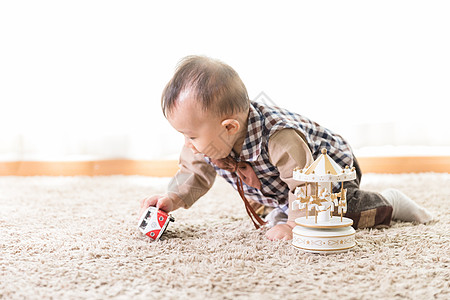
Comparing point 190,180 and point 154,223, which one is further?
point 190,180

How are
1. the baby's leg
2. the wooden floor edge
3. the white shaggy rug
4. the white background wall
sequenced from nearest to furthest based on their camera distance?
the white shaggy rug → the baby's leg → the white background wall → the wooden floor edge

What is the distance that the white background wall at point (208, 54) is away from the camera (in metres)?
2.01

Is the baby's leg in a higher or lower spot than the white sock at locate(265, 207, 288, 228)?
higher

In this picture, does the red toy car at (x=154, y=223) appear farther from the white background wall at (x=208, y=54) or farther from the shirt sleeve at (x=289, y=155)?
the white background wall at (x=208, y=54)

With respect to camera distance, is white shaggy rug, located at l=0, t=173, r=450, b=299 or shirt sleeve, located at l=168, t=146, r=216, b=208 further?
shirt sleeve, located at l=168, t=146, r=216, b=208

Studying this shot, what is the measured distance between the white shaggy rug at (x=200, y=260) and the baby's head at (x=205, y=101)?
8.6 inches

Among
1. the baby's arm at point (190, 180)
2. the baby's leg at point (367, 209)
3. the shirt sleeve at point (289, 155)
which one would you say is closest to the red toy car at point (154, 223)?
the baby's arm at point (190, 180)

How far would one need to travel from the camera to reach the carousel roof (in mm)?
913

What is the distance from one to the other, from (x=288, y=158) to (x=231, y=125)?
0.14m

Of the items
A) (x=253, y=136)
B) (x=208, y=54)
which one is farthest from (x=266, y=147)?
(x=208, y=54)

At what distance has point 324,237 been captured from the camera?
902 millimetres

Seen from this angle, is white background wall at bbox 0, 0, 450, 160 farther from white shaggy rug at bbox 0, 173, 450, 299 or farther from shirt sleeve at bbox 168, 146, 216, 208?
shirt sleeve at bbox 168, 146, 216, 208

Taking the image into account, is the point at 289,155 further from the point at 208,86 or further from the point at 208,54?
the point at 208,54

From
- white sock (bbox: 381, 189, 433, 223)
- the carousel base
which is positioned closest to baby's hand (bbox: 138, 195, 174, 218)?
the carousel base
